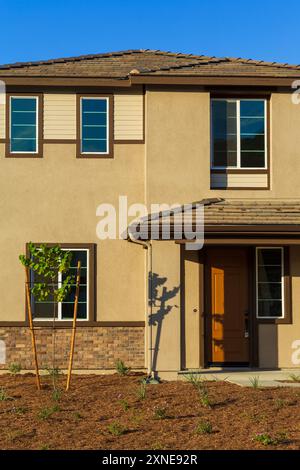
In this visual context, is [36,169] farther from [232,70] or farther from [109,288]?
[232,70]

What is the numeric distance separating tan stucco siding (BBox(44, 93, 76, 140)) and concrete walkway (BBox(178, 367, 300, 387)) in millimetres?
5677

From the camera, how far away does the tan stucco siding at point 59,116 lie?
1598 cm

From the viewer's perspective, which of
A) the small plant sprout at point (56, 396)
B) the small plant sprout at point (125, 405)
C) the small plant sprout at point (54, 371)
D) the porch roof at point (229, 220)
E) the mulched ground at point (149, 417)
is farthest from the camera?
the small plant sprout at point (54, 371)

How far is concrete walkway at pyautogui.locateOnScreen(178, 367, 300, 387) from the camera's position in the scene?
13.5 m

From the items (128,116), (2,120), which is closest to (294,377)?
(128,116)

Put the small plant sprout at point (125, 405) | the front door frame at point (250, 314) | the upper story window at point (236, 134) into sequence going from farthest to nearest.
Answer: the upper story window at point (236, 134) < the front door frame at point (250, 314) < the small plant sprout at point (125, 405)

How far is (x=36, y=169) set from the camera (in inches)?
626

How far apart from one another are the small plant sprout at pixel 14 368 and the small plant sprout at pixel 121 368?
6.66 feet

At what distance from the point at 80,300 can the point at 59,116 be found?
398 cm

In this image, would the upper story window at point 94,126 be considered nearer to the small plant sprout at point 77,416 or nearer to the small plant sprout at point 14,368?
the small plant sprout at point 14,368

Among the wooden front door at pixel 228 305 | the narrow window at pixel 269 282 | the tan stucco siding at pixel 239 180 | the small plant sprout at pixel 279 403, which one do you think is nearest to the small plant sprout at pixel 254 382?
the small plant sprout at pixel 279 403

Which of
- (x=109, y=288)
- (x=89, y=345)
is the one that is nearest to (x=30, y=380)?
(x=89, y=345)

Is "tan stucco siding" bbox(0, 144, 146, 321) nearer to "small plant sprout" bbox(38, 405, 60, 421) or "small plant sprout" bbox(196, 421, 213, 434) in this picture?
"small plant sprout" bbox(38, 405, 60, 421)

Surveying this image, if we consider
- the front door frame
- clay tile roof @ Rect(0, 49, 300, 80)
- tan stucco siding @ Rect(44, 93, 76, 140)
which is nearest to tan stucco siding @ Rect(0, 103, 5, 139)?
clay tile roof @ Rect(0, 49, 300, 80)
